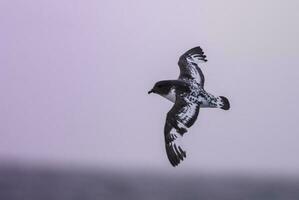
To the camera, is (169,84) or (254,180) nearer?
(169,84)

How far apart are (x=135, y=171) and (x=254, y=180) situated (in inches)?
265

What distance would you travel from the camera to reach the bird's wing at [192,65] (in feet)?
46.3

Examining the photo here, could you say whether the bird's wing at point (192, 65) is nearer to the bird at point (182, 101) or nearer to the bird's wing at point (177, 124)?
the bird at point (182, 101)

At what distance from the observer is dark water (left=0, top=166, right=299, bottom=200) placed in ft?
91.6

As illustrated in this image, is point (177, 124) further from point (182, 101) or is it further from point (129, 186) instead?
point (129, 186)

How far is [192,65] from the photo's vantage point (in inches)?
571

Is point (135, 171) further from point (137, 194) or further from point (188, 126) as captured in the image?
point (188, 126)

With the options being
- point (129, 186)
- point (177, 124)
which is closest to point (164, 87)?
point (177, 124)

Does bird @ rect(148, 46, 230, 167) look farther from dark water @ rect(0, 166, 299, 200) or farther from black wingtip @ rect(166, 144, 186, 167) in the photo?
dark water @ rect(0, 166, 299, 200)

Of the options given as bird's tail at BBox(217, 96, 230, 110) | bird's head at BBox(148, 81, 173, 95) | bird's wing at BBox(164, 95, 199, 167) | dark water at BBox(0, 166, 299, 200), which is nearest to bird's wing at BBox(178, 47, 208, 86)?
bird's tail at BBox(217, 96, 230, 110)

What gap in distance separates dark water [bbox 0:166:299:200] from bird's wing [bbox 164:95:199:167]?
13978 mm

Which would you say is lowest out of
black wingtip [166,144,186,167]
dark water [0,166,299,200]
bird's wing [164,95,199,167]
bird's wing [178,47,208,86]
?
black wingtip [166,144,186,167]

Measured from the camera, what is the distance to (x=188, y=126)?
12.6 metres

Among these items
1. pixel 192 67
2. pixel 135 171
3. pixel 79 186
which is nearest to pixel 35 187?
pixel 79 186
